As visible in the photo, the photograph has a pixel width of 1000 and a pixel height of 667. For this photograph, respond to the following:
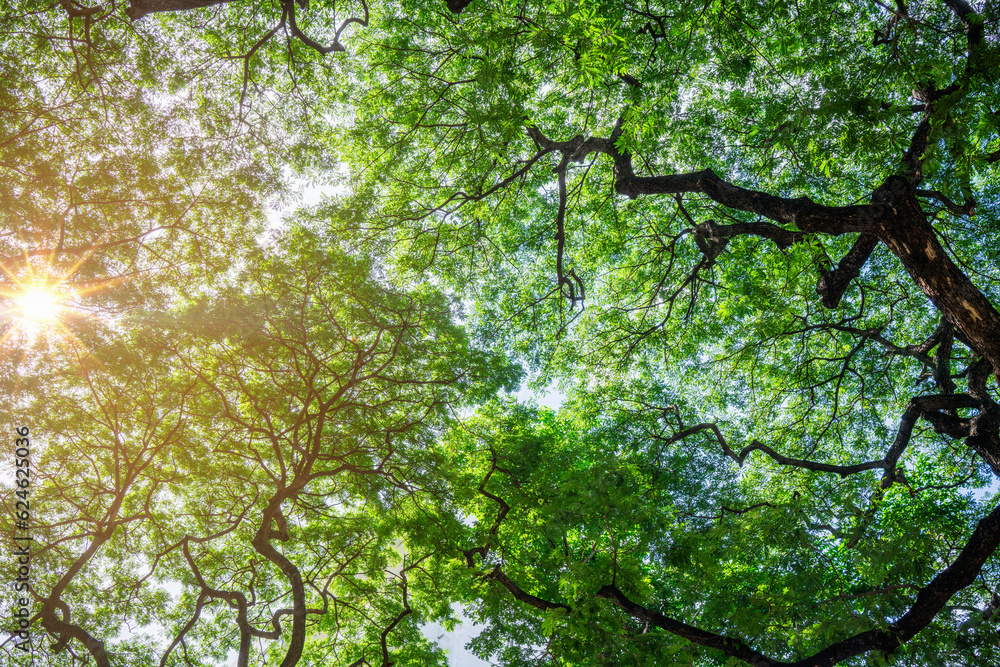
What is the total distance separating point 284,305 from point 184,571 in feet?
13.3

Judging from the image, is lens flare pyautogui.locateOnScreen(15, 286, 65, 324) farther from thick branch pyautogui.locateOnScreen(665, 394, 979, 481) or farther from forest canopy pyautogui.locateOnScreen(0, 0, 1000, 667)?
thick branch pyautogui.locateOnScreen(665, 394, 979, 481)

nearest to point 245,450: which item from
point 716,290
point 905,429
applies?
point 716,290

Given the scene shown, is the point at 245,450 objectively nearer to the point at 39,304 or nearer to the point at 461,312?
the point at 39,304

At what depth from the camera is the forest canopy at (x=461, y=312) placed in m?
4.50

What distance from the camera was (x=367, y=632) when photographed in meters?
7.30

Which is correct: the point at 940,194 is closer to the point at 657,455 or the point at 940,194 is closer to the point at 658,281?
the point at 658,281

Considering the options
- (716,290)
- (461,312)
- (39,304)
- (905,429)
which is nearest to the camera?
(39,304)

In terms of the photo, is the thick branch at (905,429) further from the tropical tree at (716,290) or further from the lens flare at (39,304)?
the lens flare at (39,304)

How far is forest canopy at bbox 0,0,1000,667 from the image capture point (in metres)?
4.50

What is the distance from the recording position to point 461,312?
683cm

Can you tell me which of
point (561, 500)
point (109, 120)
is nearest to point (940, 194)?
point (561, 500)

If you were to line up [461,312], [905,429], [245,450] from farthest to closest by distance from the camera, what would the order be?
[461,312] < [245,450] < [905,429]

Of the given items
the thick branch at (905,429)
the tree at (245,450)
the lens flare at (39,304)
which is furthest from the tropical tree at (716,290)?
the lens flare at (39,304)

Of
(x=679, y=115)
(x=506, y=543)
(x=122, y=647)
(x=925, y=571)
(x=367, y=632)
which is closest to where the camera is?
(x=925, y=571)
